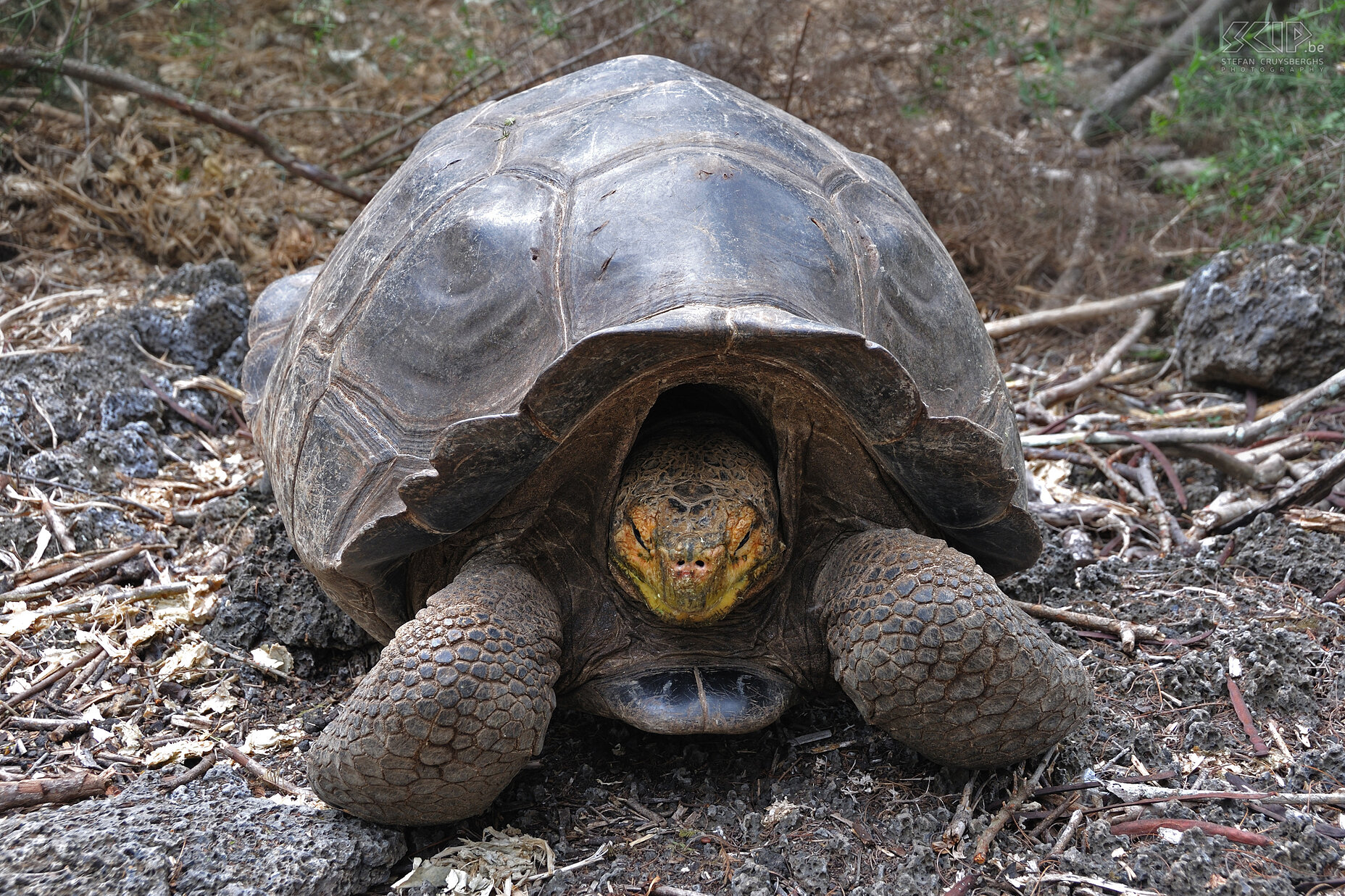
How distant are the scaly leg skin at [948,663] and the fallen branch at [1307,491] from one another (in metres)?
1.46

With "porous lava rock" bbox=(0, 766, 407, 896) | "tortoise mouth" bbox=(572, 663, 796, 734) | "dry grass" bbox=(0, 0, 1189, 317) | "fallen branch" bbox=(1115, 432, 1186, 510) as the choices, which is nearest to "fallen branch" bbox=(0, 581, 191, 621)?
"porous lava rock" bbox=(0, 766, 407, 896)

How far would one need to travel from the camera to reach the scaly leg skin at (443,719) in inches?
78.8

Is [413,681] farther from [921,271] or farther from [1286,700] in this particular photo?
[1286,700]

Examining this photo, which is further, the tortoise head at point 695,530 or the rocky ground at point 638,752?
the tortoise head at point 695,530

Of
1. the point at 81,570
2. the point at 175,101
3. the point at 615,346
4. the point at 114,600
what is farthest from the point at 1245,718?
the point at 175,101

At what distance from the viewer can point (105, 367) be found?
4246 mm

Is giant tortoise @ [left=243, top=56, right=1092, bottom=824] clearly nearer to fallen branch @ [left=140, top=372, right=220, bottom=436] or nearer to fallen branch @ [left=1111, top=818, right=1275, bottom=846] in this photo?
fallen branch @ [left=1111, top=818, right=1275, bottom=846]

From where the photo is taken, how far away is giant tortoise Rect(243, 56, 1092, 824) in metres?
2.05

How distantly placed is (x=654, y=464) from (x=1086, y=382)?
2.81 meters

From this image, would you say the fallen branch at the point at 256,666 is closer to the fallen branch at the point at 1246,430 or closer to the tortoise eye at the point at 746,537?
the tortoise eye at the point at 746,537

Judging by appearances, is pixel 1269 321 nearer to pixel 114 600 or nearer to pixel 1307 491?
pixel 1307 491

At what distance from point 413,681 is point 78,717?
46.4 inches

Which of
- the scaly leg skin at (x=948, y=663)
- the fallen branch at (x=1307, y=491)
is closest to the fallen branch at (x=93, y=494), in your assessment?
the scaly leg skin at (x=948, y=663)

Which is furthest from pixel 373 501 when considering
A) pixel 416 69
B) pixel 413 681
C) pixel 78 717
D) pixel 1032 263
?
pixel 416 69
